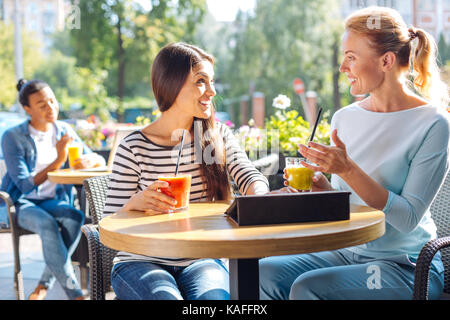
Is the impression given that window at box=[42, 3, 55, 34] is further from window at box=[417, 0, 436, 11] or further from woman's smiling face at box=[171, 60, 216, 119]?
woman's smiling face at box=[171, 60, 216, 119]

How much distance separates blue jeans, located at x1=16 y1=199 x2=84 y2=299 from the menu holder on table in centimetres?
183

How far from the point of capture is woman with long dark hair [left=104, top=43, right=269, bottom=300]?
1.63 metres

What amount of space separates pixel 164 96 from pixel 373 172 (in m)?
0.77

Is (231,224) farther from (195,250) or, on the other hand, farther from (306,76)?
(306,76)

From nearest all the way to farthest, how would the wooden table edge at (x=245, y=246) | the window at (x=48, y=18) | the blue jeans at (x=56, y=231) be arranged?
the wooden table edge at (x=245, y=246)
the blue jeans at (x=56, y=231)
the window at (x=48, y=18)

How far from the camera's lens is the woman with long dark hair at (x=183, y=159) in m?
1.63

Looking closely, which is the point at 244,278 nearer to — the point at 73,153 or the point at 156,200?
the point at 156,200

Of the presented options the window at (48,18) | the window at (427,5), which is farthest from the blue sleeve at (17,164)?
the window at (48,18)

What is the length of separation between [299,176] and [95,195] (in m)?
0.83

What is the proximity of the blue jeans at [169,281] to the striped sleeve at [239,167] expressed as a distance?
0.35 meters

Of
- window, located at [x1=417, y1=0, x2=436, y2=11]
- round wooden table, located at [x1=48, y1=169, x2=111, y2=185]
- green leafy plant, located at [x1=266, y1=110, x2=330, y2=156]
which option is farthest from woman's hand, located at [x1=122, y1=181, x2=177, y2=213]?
window, located at [x1=417, y1=0, x2=436, y2=11]

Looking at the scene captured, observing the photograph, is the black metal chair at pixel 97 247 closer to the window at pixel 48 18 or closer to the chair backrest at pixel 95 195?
the chair backrest at pixel 95 195
